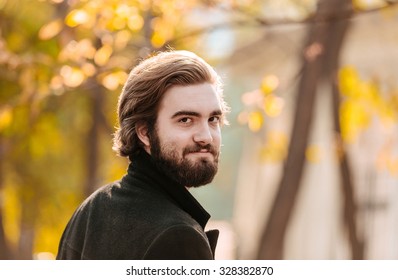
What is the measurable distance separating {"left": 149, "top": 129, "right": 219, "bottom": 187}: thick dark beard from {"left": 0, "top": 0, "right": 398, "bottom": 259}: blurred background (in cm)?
190

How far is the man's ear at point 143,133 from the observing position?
3.88 meters

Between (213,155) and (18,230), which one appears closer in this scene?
(213,155)

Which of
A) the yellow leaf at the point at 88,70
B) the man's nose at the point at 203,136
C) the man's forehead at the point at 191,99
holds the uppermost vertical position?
the yellow leaf at the point at 88,70

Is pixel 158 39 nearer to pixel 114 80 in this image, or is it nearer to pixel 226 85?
pixel 114 80

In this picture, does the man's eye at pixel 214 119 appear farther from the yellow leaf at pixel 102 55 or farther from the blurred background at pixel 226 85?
the yellow leaf at pixel 102 55

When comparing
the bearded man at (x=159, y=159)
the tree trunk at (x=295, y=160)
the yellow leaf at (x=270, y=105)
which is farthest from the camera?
the tree trunk at (x=295, y=160)

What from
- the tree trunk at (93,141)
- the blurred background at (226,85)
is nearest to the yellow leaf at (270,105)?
the blurred background at (226,85)

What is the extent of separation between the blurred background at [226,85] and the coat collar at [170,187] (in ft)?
6.24

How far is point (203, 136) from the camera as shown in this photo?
372 centimetres

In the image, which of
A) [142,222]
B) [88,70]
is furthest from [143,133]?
[88,70]

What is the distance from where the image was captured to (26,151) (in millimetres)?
11789
